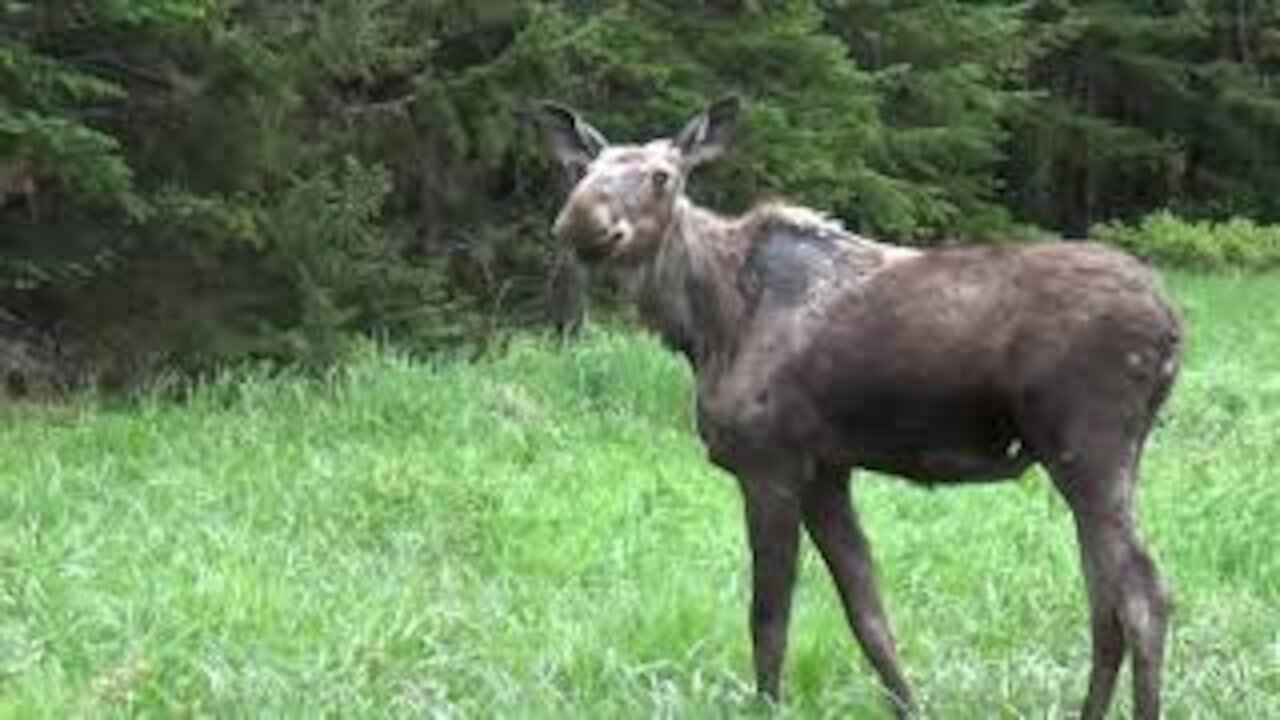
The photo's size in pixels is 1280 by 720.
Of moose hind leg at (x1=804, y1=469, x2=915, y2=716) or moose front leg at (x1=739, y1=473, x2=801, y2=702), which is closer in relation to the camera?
moose front leg at (x1=739, y1=473, x2=801, y2=702)

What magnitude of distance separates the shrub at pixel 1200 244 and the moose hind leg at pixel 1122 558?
2154 cm

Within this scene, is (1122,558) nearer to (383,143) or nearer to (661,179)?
(661,179)

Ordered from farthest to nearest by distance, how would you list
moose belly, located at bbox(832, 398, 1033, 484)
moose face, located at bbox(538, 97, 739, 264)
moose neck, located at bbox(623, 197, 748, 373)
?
moose neck, located at bbox(623, 197, 748, 373), moose face, located at bbox(538, 97, 739, 264), moose belly, located at bbox(832, 398, 1033, 484)

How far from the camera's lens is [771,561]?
6.40 m

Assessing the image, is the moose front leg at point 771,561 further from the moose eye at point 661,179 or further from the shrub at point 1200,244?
the shrub at point 1200,244

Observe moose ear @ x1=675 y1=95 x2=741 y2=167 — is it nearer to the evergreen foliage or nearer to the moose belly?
the moose belly

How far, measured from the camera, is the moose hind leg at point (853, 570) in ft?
21.4

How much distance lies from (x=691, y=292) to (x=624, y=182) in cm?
40

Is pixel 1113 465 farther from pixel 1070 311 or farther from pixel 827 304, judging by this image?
pixel 827 304

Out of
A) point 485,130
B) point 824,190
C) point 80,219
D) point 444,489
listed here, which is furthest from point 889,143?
point 444,489

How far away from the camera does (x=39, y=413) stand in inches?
500

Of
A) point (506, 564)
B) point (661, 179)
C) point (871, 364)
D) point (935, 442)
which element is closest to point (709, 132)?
point (661, 179)

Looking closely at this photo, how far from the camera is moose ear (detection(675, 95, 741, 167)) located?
263 inches

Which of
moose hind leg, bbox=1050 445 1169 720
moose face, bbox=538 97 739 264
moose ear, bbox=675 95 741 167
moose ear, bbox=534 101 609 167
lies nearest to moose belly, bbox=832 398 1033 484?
moose hind leg, bbox=1050 445 1169 720
